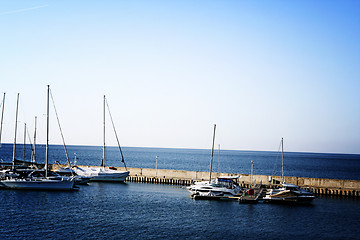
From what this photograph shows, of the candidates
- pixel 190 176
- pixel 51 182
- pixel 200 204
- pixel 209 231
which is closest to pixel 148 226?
pixel 209 231

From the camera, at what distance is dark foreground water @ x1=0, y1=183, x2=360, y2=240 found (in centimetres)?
3338

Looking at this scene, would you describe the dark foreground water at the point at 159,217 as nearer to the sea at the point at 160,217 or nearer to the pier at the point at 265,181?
the sea at the point at 160,217

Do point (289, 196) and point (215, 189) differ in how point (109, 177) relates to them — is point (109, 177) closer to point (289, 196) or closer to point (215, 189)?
point (215, 189)

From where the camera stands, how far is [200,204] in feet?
162

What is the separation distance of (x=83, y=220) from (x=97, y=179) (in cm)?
3200

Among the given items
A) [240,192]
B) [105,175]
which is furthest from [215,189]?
[105,175]

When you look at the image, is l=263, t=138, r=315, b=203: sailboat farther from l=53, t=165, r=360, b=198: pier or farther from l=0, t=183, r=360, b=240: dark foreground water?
l=53, t=165, r=360, b=198: pier

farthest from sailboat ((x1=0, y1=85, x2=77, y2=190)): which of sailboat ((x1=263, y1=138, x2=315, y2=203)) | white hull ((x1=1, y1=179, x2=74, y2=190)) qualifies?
sailboat ((x1=263, y1=138, x2=315, y2=203))

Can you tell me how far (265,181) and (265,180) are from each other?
7.1 inches

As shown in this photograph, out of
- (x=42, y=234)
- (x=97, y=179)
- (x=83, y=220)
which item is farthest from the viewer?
(x=97, y=179)

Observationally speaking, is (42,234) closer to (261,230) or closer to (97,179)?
(261,230)

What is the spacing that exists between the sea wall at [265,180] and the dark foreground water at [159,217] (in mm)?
3889

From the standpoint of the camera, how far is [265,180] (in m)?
62.8

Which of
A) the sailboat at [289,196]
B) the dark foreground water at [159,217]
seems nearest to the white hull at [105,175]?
the dark foreground water at [159,217]
